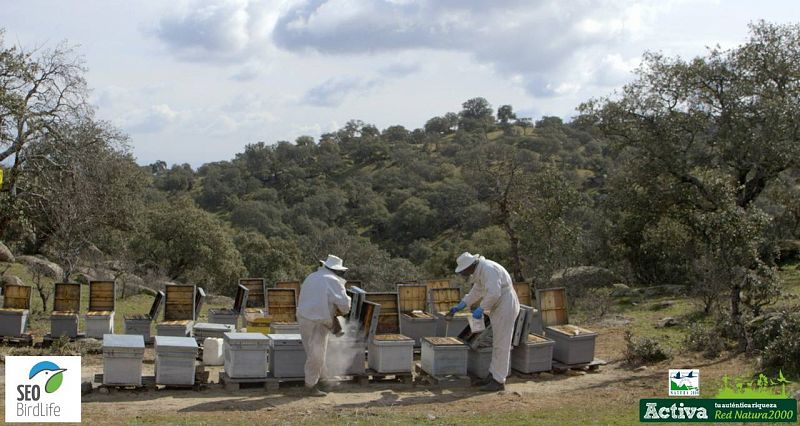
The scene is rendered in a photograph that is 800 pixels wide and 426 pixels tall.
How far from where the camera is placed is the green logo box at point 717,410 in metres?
8.33

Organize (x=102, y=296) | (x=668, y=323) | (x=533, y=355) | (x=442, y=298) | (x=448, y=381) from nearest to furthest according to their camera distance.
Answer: (x=448, y=381), (x=533, y=355), (x=102, y=296), (x=442, y=298), (x=668, y=323)

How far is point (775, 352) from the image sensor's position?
11.0m

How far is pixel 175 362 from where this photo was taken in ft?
34.0

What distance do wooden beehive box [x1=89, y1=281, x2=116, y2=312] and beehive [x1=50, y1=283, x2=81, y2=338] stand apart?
252 millimetres

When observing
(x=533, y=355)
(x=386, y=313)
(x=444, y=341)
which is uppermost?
(x=386, y=313)

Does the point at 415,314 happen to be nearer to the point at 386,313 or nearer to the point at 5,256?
the point at 386,313

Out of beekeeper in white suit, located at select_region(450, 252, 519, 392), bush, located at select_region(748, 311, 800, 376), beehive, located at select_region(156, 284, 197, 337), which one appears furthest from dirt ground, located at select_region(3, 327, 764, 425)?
beehive, located at select_region(156, 284, 197, 337)

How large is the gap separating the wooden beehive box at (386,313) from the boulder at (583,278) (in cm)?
1276

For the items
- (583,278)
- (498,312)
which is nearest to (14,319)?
(498,312)

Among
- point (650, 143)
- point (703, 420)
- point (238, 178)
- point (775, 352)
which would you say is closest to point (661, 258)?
point (650, 143)

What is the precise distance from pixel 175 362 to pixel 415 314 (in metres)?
4.82

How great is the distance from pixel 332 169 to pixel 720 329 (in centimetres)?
7586

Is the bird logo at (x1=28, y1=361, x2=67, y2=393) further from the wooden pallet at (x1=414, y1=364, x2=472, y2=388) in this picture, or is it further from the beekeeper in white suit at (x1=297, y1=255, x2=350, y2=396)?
the wooden pallet at (x1=414, y1=364, x2=472, y2=388)

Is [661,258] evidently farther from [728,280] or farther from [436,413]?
[436,413]
